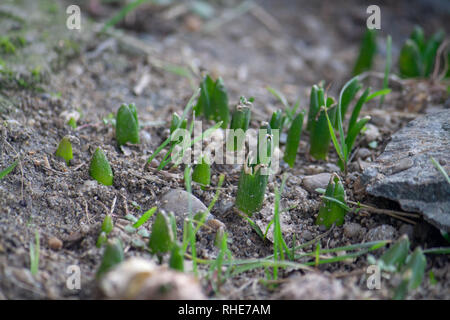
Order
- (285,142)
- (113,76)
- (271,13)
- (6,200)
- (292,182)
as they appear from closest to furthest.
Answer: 1. (6,200)
2. (292,182)
3. (285,142)
4. (113,76)
5. (271,13)

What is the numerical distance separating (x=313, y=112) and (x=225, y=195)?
27.3 inches

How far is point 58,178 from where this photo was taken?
6.77ft

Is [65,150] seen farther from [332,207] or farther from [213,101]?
[332,207]

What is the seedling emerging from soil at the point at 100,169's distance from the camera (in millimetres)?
2041

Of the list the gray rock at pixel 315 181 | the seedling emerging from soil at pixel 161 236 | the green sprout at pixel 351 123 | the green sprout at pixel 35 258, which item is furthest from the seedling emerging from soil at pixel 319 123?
the green sprout at pixel 35 258

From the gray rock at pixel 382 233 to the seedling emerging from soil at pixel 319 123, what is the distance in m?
0.65

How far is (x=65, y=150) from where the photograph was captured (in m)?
2.17

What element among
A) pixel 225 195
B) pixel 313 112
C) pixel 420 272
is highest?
pixel 313 112

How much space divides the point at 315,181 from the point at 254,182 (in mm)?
413

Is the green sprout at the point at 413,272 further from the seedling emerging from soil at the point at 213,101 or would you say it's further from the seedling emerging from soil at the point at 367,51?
the seedling emerging from soil at the point at 367,51

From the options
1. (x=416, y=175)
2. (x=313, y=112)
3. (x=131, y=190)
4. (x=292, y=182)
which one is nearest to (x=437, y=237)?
(x=416, y=175)

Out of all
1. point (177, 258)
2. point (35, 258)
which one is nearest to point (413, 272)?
point (177, 258)

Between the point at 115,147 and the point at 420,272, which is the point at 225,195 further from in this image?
the point at 420,272

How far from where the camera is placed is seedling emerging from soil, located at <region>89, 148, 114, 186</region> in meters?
2.04
